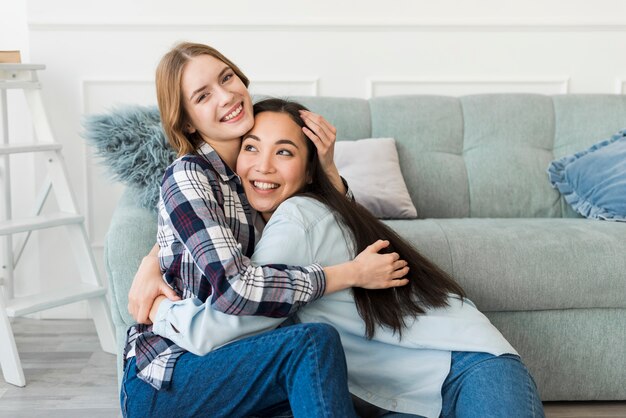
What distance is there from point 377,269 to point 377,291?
0.07m

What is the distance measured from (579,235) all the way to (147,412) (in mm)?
1343

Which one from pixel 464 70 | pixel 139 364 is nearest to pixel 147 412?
pixel 139 364

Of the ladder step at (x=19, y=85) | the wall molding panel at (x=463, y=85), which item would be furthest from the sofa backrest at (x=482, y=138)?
the ladder step at (x=19, y=85)

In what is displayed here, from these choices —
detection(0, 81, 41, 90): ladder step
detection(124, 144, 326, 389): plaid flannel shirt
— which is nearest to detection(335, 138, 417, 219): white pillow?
detection(124, 144, 326, 389): plaid flannel shirt

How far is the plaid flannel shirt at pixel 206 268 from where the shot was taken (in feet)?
4.60

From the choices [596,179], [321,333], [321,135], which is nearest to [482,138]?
[596,179]

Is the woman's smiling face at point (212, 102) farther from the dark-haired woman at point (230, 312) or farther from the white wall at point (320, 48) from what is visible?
the white wall at point (320, 48)

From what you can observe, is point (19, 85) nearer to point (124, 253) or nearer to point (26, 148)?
point (26, 148)

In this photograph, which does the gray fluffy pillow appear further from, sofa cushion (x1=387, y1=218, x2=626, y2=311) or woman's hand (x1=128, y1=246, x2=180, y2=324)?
sofa cushion (x1=387, y1=218, x2=626, y2=311)

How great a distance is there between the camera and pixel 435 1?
3.07 meters

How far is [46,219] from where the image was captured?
261 cm

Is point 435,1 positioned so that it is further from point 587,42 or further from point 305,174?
point 305,174

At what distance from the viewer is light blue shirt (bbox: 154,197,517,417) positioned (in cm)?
153

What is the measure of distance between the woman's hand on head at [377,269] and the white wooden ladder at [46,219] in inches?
55.7
